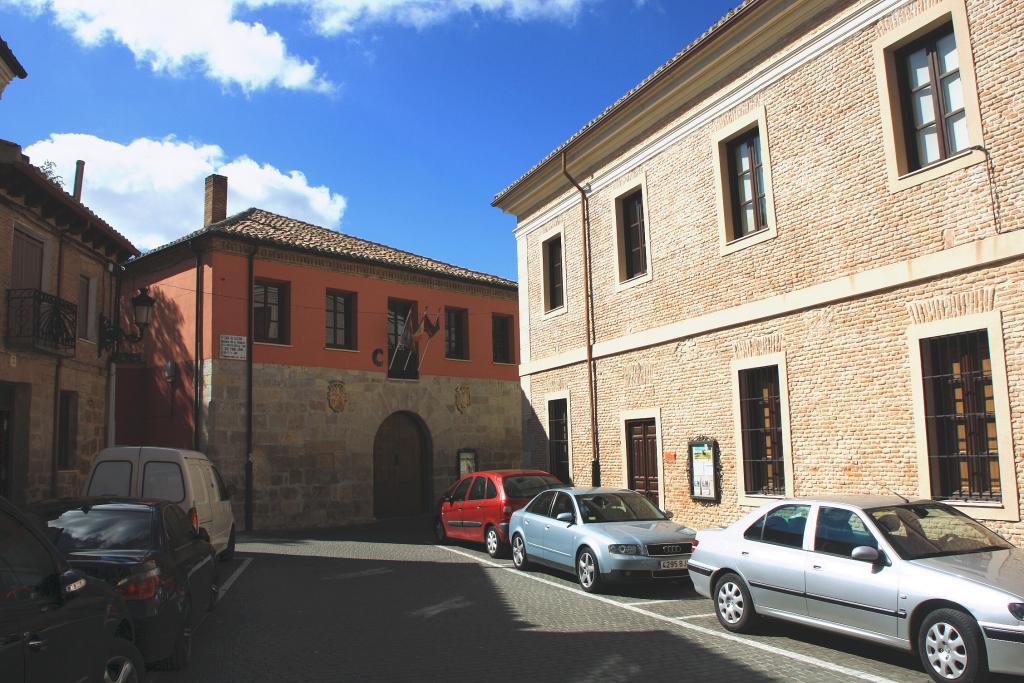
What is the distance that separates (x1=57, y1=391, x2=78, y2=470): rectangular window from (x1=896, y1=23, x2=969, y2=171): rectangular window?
53.7 feet

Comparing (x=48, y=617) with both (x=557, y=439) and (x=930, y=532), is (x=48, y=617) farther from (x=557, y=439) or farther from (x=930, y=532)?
(x=557, y=439)

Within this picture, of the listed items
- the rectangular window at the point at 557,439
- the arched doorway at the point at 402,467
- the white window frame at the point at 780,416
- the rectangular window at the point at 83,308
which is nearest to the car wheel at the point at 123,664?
the white window frame at the point at 780,416

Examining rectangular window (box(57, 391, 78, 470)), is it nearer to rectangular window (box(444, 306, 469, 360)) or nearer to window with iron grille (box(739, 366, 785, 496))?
rectangular window (box(444, 306, 469, 360))

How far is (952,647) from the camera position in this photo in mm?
5789

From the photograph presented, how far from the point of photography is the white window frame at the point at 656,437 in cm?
1461

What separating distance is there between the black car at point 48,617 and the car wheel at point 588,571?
6.47 m

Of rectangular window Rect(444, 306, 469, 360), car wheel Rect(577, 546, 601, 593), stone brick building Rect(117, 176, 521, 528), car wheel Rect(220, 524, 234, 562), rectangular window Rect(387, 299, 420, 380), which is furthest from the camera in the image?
rectangular window Rect(444, 306, 469, 360)

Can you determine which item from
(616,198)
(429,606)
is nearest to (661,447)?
(616,198)

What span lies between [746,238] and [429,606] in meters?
7.54

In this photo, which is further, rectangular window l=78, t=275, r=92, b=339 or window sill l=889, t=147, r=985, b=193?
rectangular window l=78, t=275, r=92, b=339

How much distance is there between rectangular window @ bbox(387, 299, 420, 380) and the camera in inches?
950

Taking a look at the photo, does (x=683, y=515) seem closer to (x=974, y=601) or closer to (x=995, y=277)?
(x=995, y=277)

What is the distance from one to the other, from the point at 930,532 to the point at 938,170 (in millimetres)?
4980

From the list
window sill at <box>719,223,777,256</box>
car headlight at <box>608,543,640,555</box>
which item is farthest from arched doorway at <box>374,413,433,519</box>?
car headlight at <box>608,543,640,555</box>
